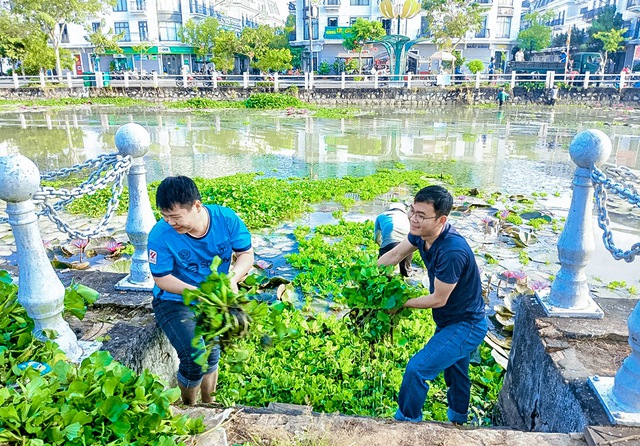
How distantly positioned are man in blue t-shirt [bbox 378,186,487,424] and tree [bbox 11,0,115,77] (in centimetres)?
3505

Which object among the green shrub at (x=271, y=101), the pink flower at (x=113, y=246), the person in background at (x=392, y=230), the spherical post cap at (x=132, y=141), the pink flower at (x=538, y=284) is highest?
the spherical post cap at (x=132, y=141)

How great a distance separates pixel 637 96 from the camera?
2858 centimetres

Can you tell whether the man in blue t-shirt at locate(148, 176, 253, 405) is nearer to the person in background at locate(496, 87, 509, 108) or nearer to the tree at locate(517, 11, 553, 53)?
the person in background at locate(496, 87, 509, 108)

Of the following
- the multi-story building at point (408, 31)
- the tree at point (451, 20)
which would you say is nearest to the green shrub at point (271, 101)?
the tree at point (451, 20)

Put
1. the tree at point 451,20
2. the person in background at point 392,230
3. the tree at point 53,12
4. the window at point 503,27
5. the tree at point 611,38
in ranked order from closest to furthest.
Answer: the person in background at point 392,230 → the tree at point 53,12 → the tree at point 451,20 → the tree at point 611,38 → the window at point 503,27

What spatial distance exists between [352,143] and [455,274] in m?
13.4

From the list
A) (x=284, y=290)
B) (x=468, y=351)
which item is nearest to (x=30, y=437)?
(x=468, y=351)

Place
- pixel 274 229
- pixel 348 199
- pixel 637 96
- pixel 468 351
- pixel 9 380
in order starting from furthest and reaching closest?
pixel 637 96, pixel 348 199, pixel 274 229, pixel 468 351, pixel 9 380

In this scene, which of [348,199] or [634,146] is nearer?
[348,199]

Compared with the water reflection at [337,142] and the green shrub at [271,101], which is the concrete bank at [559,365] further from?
the green shrub at [271,101]

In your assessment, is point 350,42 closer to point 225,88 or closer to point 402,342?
point 225,88

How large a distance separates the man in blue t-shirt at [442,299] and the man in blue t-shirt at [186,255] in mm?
1141

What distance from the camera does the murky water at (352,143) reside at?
447 inches

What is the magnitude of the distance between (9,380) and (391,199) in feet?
23.7
